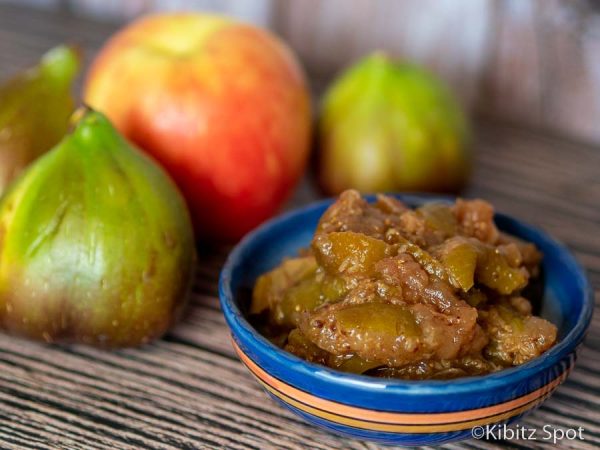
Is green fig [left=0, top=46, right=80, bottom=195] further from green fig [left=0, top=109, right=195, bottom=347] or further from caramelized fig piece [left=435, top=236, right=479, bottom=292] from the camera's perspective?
caramelized fig piece [left=435, top=236, right=479, bottom=292]

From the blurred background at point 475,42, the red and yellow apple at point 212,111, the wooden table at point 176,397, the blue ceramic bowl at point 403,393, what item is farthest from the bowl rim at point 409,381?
the blurred background at point 475,42

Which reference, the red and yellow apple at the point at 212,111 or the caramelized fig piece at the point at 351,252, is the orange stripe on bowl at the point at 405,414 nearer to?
the caramelized fig piece at the point at 351,252

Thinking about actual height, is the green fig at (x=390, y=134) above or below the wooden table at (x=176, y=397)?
above

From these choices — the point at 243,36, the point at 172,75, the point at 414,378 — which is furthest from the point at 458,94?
the point at 414,378

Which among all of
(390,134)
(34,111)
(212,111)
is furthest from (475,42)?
(34,111)

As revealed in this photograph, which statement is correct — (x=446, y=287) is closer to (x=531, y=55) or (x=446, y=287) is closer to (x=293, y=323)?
(x=293, y=323)

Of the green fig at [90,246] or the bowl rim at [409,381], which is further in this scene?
the green fig at [90,246]
